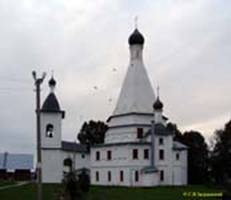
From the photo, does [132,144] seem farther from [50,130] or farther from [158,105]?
[50,130]

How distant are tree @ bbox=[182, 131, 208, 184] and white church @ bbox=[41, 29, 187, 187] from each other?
29.3 feet

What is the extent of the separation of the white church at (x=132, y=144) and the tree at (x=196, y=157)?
29.3 ft

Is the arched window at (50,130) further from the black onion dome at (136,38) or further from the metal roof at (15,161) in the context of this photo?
the metal roof at (15,161)

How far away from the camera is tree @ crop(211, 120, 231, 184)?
96562 mm

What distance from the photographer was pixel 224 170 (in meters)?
97.9

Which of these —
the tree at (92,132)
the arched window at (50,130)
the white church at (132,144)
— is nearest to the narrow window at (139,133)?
the white church at (132,144)

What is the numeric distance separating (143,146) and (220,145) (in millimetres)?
12357

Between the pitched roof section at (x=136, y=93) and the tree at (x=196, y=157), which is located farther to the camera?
the tree at (x=196, y=157)

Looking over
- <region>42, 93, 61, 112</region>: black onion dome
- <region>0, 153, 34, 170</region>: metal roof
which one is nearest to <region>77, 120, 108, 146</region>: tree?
<region>0, 153, 34, 170</region>: metal roof

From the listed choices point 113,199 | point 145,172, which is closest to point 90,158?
point 145,172

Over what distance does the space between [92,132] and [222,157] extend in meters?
31.8

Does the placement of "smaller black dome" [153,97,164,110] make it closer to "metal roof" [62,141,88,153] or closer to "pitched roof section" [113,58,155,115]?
"pitched roof section" [113,58,155,115]

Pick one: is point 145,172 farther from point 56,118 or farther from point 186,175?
point 56,118

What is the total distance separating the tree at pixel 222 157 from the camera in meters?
96.6
